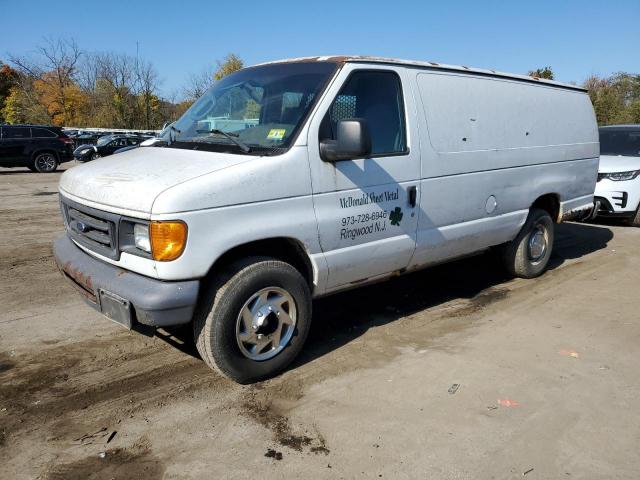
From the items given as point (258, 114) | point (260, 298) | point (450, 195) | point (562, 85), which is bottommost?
point (260, 298)

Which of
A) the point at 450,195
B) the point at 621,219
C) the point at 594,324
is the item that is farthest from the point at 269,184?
the point at 621,219

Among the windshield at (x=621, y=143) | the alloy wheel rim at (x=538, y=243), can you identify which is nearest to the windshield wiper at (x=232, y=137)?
the alloy wheel rim at (x=538, y=243)

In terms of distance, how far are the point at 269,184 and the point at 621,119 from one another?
28830 mm

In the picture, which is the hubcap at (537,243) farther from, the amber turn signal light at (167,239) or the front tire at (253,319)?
the amber turn signal light at (167,239)

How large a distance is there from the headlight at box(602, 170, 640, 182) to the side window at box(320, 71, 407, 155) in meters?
6.34

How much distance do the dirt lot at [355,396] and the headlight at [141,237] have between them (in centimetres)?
102

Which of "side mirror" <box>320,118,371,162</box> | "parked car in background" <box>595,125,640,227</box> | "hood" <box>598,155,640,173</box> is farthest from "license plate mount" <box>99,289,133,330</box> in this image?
"hood" <box>598,155,640,173</box>

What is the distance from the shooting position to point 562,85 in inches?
240

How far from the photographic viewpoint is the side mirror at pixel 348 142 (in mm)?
3443

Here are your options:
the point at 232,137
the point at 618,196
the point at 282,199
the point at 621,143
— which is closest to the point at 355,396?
the point at 282,199

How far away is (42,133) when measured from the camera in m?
19.0

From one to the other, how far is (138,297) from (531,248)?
14.8ft

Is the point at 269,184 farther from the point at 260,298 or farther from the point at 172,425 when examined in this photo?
the point at 172,425

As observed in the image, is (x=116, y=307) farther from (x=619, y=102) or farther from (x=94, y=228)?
(x=619, y=102)
